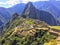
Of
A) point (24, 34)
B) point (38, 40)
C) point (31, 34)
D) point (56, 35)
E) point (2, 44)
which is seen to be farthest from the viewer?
point (2, 44)

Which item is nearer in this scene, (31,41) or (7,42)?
(31,41)

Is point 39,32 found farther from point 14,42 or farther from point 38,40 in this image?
point 14,42

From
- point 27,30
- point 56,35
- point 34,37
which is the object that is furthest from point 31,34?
point 56,35

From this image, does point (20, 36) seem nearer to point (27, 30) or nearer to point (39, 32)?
point (27, 30)

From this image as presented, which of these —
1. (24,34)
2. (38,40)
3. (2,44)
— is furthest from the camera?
(2,44)

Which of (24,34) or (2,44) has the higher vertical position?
(24,34)

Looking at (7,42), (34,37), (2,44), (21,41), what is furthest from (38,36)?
(2,44)

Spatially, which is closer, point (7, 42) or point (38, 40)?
point (38, 40)

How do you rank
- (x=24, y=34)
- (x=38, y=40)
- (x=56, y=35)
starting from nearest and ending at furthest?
(x=56, y=35) → (x=38, y=40) → (x=24, y=34)

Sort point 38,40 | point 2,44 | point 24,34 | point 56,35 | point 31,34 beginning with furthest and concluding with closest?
1. point 2,44
2. point 24,34
3. point 31,34
4. point 38,40
5. point 56,35
